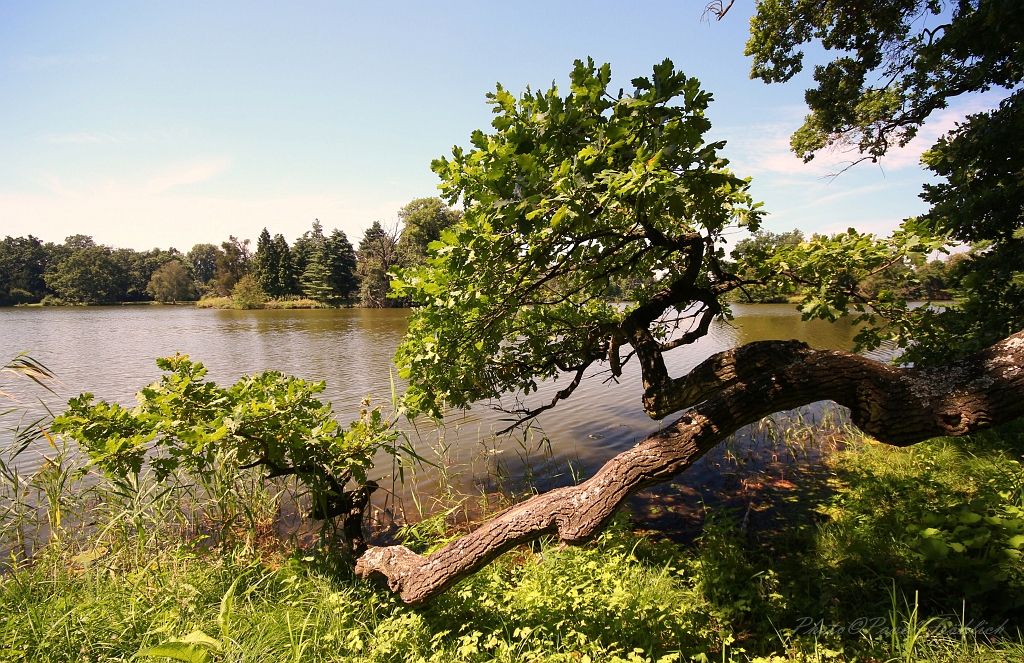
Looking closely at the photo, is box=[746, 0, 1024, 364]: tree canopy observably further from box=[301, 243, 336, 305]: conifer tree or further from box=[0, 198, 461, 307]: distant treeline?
box=[301, 243, 336, 305]: conifer tree

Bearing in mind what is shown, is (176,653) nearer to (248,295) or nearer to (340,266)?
(340,266)

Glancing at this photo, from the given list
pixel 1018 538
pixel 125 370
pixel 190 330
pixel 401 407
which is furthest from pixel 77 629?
pixel 190 330

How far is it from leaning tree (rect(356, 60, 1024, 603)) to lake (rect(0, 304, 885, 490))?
0.79 metres

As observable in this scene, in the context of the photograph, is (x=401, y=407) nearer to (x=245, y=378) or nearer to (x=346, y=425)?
(x=245, y=378)

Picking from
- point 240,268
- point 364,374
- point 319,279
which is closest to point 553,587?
point 364,374

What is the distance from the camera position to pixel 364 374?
12656 millimetres

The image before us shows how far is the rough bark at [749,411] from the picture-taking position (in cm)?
239

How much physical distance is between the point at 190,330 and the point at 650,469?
2973 centimetres

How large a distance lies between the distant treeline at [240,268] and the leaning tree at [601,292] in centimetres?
4498

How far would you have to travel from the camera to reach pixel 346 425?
823 centimetres

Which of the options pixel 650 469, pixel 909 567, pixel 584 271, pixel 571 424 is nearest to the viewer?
pixel 650 469

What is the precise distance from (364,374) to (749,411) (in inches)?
447

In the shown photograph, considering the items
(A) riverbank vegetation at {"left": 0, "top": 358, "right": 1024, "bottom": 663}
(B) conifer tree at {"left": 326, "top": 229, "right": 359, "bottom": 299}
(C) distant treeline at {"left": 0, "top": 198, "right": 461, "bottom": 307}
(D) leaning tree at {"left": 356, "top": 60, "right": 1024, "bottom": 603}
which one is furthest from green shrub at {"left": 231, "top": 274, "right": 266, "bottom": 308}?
(D) leaning tree at {"left": 356, "top": 60, "right": 1024, "bottom": 603}

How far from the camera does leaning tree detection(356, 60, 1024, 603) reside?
217 centimetres
